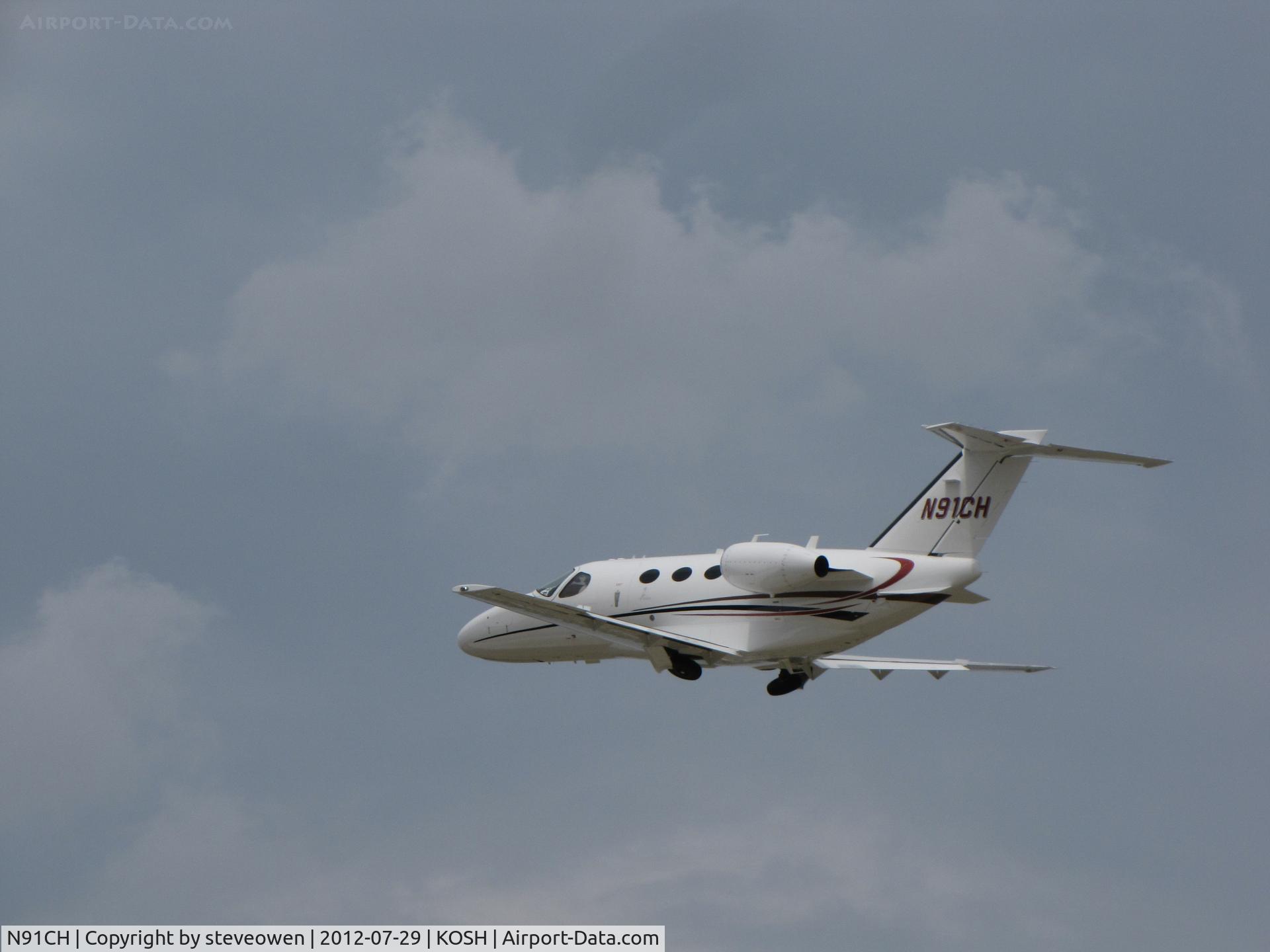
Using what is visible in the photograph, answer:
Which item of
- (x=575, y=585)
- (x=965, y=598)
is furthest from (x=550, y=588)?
(x=965, y=598)

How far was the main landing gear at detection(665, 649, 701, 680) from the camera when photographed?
37062 millimetres

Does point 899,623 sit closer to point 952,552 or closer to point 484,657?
point 952,552

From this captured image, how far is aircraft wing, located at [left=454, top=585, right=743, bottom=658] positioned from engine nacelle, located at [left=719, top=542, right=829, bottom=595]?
1.64 m

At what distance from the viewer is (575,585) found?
4034cm

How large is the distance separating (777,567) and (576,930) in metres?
8.23

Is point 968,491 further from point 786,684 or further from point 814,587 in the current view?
point 786,684

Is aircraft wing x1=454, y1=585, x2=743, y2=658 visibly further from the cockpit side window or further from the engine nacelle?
the cockpit side window

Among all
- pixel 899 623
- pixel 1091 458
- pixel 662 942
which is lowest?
pixel 662 942

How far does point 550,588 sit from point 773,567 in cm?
753

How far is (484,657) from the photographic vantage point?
42.6 meters

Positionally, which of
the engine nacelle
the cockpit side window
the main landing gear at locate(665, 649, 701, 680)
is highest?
the cockpit side window

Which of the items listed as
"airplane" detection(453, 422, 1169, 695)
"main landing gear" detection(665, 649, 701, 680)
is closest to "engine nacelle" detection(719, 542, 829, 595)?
"airplane" detection(453, 422, 1169, 695)

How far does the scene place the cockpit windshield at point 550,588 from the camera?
40.8 meters

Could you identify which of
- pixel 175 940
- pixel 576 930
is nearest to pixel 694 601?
pixel 576 930
